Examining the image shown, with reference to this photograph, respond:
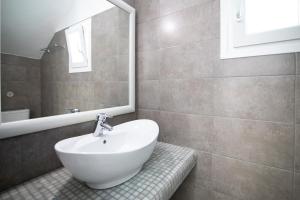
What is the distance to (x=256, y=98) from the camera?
87 cm

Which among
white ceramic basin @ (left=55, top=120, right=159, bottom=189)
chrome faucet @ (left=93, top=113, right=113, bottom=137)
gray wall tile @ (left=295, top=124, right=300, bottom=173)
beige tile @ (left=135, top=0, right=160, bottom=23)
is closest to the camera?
white ceramic basin @ (left=55, top=120, right=159, bottom=189)

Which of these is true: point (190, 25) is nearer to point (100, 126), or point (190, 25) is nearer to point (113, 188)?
point (100, 126)

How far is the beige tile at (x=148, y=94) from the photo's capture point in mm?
1276

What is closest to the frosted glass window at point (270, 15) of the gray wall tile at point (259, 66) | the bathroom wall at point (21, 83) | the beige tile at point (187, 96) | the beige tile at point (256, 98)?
the gray wall tile at point (259, 66)

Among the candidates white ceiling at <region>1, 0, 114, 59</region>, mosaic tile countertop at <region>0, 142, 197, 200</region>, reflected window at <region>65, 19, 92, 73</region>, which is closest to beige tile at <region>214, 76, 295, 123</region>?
mosaic tile countertop at <region>0, 142, 197, 200</region>

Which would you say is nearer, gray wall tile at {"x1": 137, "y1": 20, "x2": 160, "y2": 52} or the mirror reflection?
the mirror reflection

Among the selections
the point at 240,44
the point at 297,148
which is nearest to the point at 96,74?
the point at 240,44

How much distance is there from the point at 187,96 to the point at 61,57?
33.9 inches

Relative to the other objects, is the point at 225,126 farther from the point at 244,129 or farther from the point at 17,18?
the point at 17,18

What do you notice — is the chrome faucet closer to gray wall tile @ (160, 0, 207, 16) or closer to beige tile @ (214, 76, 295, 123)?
beige tile @ (214, 76, 295, 123)

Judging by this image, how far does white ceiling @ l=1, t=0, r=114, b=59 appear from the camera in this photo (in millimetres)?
696

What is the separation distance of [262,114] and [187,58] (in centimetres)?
58

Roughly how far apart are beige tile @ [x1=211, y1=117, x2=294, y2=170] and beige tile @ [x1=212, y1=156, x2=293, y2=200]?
1.8 inches

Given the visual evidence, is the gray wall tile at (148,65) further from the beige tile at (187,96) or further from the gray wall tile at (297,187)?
the gray wall tile at (297,187)
